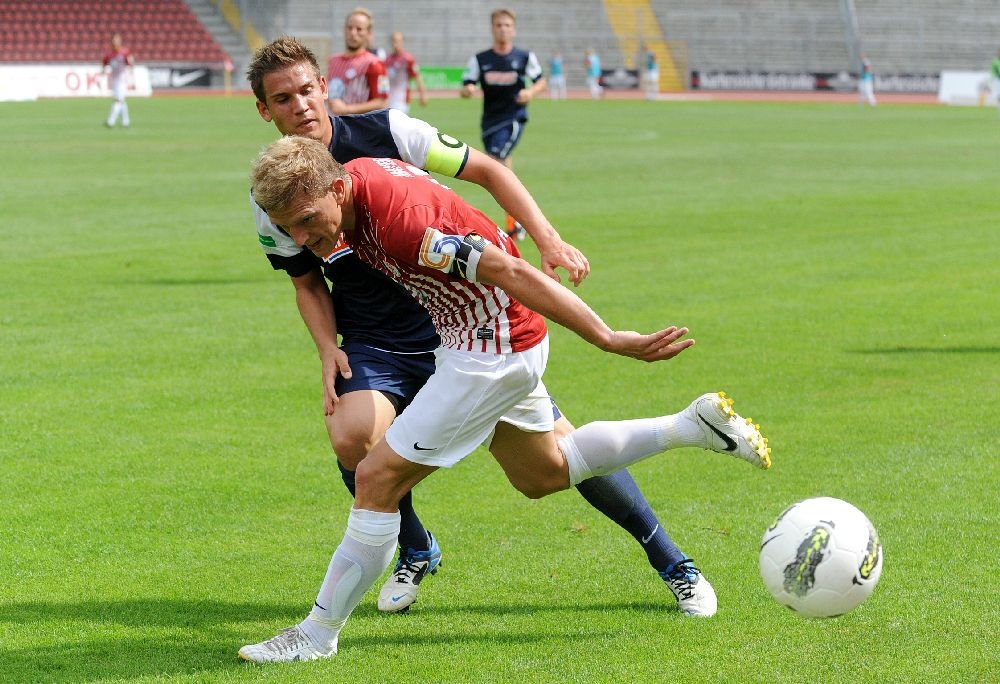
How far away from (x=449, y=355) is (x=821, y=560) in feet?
4.61

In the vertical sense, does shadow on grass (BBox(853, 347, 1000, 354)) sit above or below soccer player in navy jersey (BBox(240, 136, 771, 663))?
below

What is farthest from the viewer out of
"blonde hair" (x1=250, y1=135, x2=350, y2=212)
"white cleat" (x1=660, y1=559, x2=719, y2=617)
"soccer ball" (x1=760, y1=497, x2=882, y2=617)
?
"white cleat" (x1=660, y1=559, x2=719, y2=617)

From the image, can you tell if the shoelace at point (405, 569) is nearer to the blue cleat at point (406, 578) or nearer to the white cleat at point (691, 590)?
the blue cleat at point (406, 578)

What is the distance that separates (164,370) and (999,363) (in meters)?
5.63

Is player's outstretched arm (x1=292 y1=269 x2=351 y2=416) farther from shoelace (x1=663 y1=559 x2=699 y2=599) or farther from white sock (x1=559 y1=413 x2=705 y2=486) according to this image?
shoelace (x1=663 y1=559 x2=699 y2=599)

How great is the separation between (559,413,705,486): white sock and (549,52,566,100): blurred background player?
2000 inches

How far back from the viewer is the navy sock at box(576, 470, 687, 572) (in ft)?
16.5

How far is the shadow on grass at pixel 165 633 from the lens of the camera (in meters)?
4.50

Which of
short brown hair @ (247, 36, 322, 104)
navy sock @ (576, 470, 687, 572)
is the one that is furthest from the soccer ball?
short brown hair @ (247, 36, 322, 104)

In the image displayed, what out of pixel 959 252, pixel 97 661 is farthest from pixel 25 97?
pixel 97 661

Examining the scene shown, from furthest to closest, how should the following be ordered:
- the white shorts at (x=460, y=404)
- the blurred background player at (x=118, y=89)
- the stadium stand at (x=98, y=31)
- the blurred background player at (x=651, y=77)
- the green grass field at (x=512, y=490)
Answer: the blurred background player at (x=651, y=77) < the stadium stand at (x=98, y=31) < the blurred background player at (x=118, y=89) < the green grass field at (x=512, y=490) < the white shorts at (x=460, y=404)

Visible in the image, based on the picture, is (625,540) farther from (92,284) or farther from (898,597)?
(92,284)

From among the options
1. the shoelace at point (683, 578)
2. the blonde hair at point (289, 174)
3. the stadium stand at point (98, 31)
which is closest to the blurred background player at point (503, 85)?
the shoelace at point (683, 578)

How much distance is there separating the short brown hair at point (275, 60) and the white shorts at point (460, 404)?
137 centimetres
